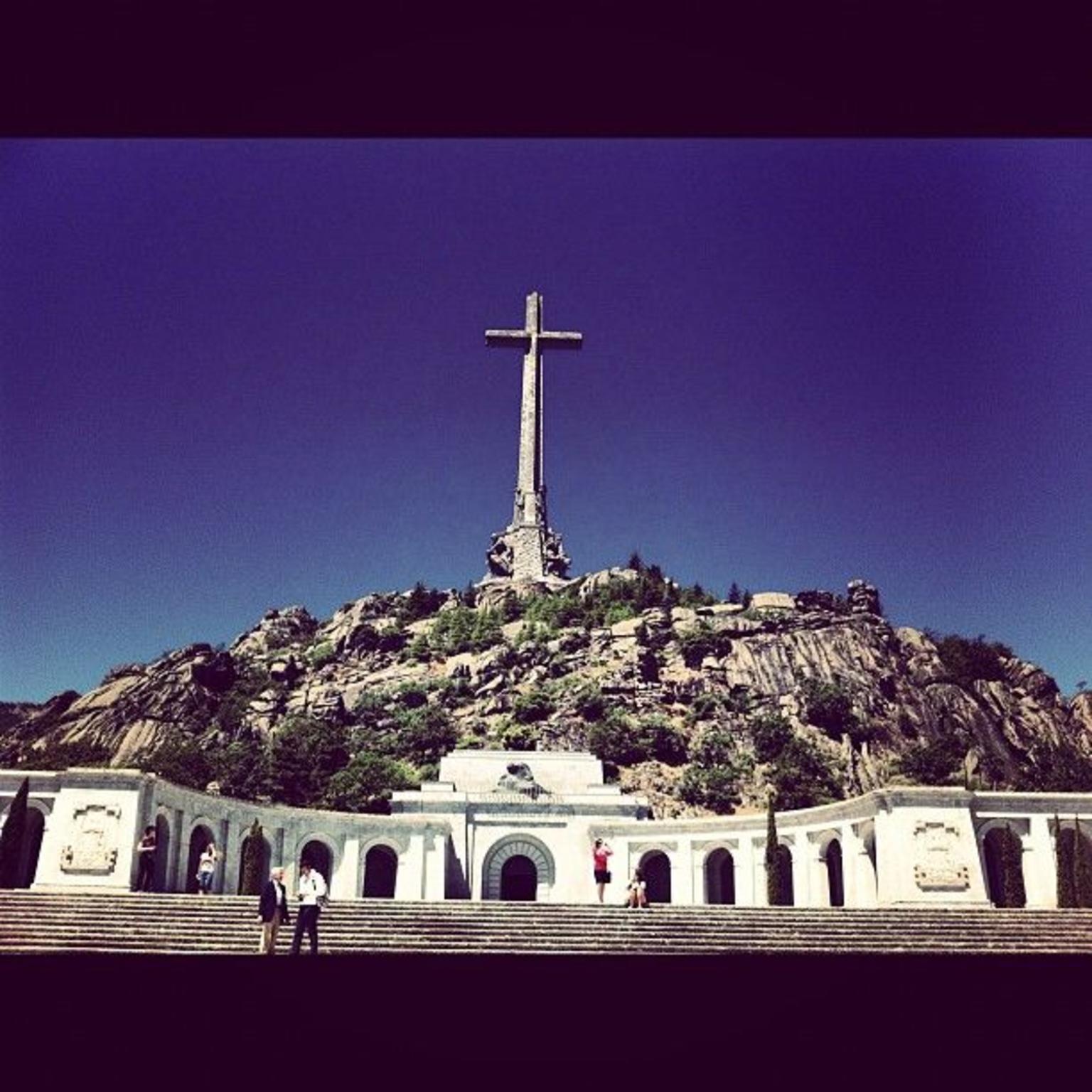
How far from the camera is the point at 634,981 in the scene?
25.3 feet

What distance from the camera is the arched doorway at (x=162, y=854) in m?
25.2

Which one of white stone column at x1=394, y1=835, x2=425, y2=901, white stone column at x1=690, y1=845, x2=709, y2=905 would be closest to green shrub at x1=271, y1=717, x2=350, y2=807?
white stone column at x1=394, y1=835, x2=425, y2=901

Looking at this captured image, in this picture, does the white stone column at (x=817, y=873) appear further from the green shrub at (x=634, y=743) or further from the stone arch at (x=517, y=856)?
the green shrub at (x=634, y=743)

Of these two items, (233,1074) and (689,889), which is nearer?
(233,1074)

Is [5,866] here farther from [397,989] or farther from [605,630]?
[605,630]

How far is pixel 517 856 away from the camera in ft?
124

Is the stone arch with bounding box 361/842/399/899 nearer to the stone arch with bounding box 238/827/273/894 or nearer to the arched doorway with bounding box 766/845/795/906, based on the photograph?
the stone arch with bounding box 238/827/273/894

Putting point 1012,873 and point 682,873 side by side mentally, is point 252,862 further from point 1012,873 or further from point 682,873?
point 1012,873

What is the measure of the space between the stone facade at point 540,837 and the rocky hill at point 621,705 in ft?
62.4

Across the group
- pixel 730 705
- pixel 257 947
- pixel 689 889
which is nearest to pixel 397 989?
pixel 257 947
